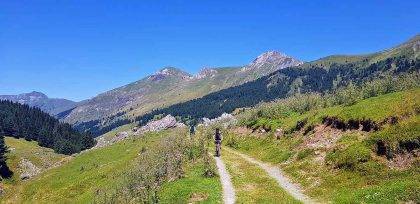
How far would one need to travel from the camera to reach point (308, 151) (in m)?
49.0

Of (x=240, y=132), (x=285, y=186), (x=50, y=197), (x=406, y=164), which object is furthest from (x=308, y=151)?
(x=50, y=197)

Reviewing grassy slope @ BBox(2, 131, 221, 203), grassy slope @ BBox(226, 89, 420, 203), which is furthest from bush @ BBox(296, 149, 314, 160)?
grassy slope @ BBox(2, 131, 221, 203)

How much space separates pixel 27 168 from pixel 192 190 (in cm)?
11092

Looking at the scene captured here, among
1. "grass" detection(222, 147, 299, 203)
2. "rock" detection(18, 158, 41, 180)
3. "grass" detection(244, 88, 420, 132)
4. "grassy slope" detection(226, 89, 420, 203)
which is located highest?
"grass" detection(244, 88, 420, 132)

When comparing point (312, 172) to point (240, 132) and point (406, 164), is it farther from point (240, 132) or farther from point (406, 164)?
point (240, 132)

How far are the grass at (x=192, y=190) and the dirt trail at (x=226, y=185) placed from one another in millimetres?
480

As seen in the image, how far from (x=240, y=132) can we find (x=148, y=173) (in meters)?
42.9

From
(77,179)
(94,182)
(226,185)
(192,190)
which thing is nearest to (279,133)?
(226,185)

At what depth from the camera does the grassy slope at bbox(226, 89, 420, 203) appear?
31.2 m

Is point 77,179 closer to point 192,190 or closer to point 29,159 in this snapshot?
point 192,190

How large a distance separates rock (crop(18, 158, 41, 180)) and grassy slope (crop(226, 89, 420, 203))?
9148 cm

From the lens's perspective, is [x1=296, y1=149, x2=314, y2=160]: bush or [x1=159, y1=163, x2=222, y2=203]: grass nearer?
[x1=159, y1=163, x2=222, y2=203]: grass

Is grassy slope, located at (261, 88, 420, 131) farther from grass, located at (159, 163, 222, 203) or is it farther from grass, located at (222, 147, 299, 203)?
grass, located at (159, 163, 222, 203)

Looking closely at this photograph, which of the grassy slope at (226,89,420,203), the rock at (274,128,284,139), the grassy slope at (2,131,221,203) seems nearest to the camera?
the grassy slope at (226,89,420,203)
